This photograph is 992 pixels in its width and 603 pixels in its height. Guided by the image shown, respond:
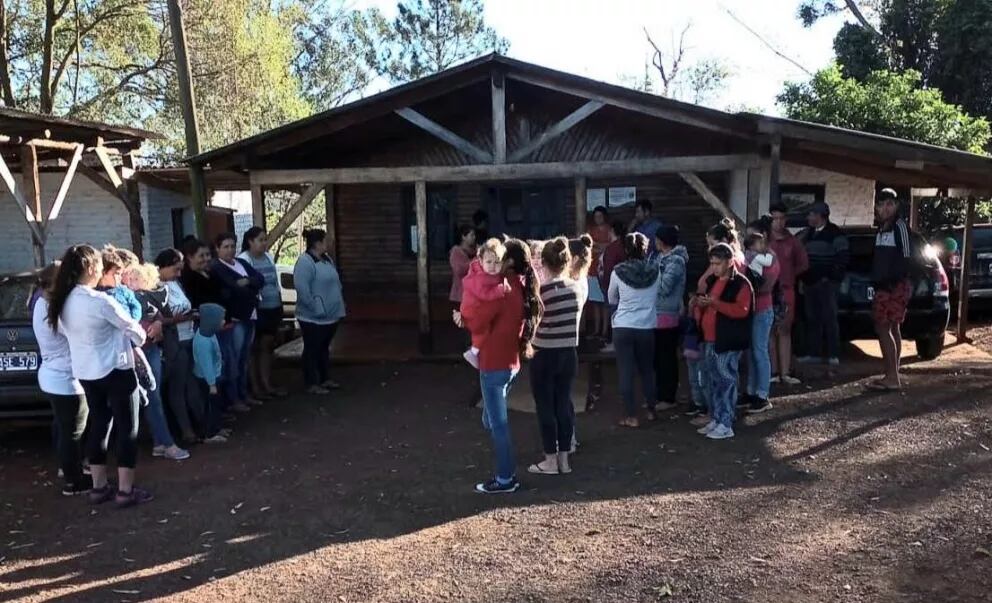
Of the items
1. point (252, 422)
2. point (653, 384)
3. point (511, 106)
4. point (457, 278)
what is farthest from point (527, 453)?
point (511, 106)

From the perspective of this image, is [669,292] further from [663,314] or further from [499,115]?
[499,115]

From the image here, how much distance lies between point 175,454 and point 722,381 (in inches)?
170

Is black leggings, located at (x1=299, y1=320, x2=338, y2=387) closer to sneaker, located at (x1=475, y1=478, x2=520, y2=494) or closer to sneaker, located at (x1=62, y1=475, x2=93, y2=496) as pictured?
sneaker, located at (x1=62, y1=475, x2=93, y2=496)

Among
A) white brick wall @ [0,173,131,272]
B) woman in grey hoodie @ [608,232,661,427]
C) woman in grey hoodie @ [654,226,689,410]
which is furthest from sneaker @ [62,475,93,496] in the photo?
white brick wall @ [0,173,131,272]

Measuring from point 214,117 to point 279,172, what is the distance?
44.2 feet

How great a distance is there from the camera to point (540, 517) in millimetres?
4781

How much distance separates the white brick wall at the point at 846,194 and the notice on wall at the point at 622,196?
296 cm

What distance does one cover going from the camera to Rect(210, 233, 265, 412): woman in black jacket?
6.84 m

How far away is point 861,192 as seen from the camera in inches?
540

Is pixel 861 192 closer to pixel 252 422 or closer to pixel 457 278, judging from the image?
pixel 457 278

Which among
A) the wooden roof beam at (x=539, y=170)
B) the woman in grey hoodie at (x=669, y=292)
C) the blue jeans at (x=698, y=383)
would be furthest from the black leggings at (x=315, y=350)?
the blue jeans at (x=698, y=383)

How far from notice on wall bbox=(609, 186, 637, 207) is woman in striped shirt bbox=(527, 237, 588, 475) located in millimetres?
7610

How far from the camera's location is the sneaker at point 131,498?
16.8 ft

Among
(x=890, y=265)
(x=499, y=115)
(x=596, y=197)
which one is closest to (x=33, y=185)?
(x=499, y=115)
